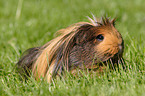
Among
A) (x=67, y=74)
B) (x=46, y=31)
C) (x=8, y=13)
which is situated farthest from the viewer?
(x=8, y=13)

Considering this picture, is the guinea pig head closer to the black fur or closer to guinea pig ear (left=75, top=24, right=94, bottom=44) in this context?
guinea pig ear (left=75, top=24, right=94, bottom=44)

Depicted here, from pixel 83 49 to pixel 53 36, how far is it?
0.94 metres

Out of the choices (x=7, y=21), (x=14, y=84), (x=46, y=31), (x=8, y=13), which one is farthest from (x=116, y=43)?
(x=8, y=13)

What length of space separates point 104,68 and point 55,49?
71cm

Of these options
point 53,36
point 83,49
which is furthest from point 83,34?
point 53,36

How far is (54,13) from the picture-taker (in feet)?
20.3

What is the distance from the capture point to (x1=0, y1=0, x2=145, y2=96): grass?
2508 millimetres

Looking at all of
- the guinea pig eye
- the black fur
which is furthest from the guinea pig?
the black fur

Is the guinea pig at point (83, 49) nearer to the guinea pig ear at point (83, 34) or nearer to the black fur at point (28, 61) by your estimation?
the guinea pig ear at point (83, 34)

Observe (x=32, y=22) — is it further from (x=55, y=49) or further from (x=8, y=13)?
(x=55, y=49)

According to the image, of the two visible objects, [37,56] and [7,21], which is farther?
[7,21]

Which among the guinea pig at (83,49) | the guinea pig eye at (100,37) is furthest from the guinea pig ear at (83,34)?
the guinea pig eye at (100,37)

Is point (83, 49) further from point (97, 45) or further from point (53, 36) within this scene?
point (53, 36)

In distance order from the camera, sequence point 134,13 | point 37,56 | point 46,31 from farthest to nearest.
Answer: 1. point 134,13
2. point 46,31
3. point 37,56
